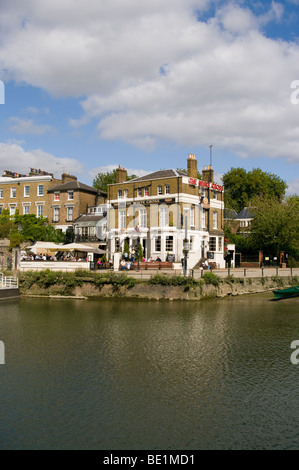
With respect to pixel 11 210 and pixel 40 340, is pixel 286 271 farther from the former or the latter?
pixel 11 210

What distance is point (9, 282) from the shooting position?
A: 4153cm

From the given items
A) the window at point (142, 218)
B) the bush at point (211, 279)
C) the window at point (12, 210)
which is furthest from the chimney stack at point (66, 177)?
the bush at point (211, 279)

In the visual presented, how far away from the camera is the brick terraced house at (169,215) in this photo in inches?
1939

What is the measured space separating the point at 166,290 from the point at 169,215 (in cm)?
1511

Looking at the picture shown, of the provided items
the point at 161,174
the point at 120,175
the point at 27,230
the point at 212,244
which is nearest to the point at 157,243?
the point at 212,244

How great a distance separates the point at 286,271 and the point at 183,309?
18.1m

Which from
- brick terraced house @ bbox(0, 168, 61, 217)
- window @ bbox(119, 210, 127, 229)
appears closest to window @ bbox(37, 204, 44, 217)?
brick terraced house @ bbox(0, 168, 61, 217)

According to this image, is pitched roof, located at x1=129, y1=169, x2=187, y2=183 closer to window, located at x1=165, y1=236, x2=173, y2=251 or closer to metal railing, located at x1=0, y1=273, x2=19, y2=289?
window, located at x1=165, y1=236, x2=173, y2=251

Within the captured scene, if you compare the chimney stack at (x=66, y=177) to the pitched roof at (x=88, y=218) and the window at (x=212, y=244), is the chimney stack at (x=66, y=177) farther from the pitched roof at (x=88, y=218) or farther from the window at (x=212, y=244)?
the window at (x=212, y=244)

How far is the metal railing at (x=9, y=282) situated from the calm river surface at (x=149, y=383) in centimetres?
1237

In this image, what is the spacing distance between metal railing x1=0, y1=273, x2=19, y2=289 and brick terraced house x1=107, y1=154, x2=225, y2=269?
38.1 feet

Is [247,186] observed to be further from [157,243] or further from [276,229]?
[157,243]

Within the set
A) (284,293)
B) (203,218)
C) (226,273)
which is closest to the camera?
(284,293)
